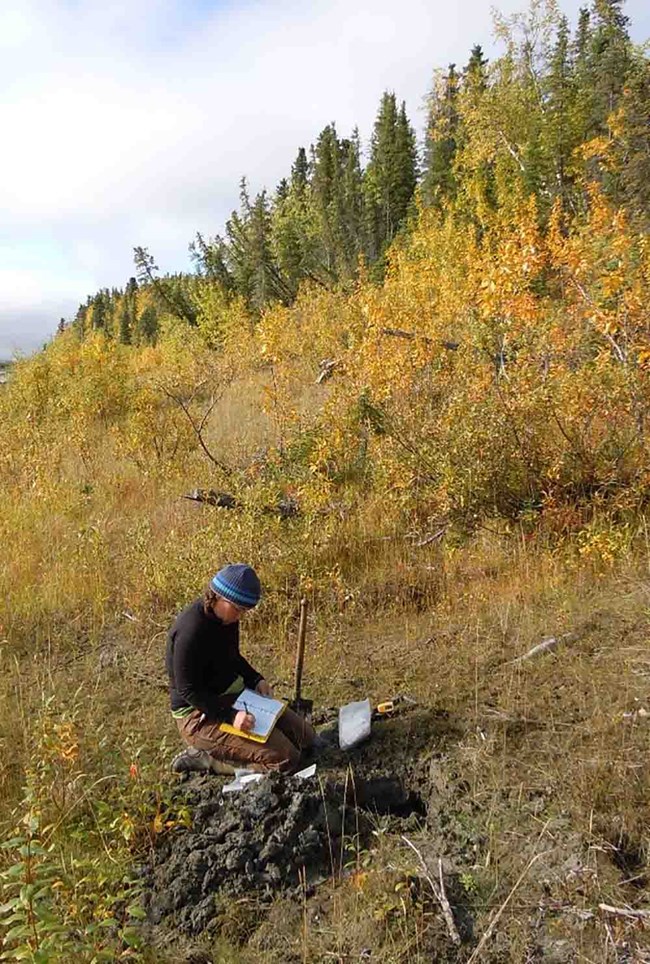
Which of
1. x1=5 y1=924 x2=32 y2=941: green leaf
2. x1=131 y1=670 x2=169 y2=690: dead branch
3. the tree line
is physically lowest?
x1=131 y1=670 x2=169 y2=690: dead branch

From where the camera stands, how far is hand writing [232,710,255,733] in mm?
2729

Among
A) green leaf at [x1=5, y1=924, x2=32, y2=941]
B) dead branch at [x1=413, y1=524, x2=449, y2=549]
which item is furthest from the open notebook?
dead branch at [x1=413, y1=524, x2=449, y2=549]

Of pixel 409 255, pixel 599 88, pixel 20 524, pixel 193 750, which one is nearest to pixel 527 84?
pixel 599 88

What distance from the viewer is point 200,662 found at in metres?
2.88

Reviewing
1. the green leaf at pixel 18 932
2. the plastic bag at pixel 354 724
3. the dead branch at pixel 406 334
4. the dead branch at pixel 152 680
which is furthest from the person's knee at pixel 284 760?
the dead branch at pixel 406 334

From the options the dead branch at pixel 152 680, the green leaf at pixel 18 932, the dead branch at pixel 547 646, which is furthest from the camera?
the dead branch at pixel 152 680

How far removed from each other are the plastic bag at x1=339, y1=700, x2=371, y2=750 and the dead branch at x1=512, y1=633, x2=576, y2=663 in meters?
0.92

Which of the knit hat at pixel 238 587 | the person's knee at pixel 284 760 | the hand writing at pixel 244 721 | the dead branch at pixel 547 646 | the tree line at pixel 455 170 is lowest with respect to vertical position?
the person's knee at pixel 284 760

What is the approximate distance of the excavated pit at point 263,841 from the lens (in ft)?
7.02

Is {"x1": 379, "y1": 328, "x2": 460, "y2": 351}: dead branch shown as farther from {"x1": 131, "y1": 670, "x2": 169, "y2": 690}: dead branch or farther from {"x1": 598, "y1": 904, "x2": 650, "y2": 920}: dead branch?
{"x1": 598, "y1": 904, "x2": 650, "y2": 920}: dead branch

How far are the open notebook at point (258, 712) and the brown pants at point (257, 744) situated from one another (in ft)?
0.19

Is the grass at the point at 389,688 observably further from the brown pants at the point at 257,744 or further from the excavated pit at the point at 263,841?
the brown pants at the point at 257,744

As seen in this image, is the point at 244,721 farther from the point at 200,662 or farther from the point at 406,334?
the point at 406,334

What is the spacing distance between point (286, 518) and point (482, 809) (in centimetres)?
300
